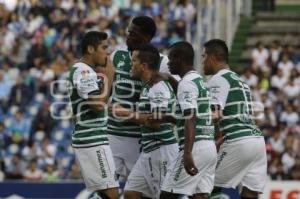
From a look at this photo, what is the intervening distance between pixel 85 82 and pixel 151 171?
1.61 meters

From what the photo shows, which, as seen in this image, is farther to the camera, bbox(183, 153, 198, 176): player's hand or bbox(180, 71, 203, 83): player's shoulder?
bbox(180, 71, 203, 83): player's shoulder

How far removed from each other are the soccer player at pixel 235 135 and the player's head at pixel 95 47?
1.27 meters

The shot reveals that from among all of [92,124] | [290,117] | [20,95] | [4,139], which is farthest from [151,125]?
[20,95]

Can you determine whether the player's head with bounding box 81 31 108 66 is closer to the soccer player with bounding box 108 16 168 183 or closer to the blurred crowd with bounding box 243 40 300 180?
the soccer player with bounding box 108 16 168 183

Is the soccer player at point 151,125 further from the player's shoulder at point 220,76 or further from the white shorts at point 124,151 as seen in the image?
the player's shoulder at point 220,76

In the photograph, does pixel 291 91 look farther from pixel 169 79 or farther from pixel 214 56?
pixel 169 79

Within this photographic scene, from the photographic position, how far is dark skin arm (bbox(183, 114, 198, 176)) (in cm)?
1280

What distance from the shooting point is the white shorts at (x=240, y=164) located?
552 inches

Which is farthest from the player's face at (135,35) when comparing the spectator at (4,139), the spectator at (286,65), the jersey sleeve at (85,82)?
the spectator at (286,65)

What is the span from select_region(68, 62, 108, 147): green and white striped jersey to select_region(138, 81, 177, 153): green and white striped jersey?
59 centimetres

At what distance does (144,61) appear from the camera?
13625 millimetres

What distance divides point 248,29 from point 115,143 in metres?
16.8

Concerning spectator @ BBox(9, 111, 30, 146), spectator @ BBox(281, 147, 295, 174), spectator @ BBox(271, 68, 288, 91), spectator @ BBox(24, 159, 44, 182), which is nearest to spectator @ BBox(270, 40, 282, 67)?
spectator @ BBox(271, 68, 288, 91)

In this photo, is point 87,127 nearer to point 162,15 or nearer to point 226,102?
point 226,102
